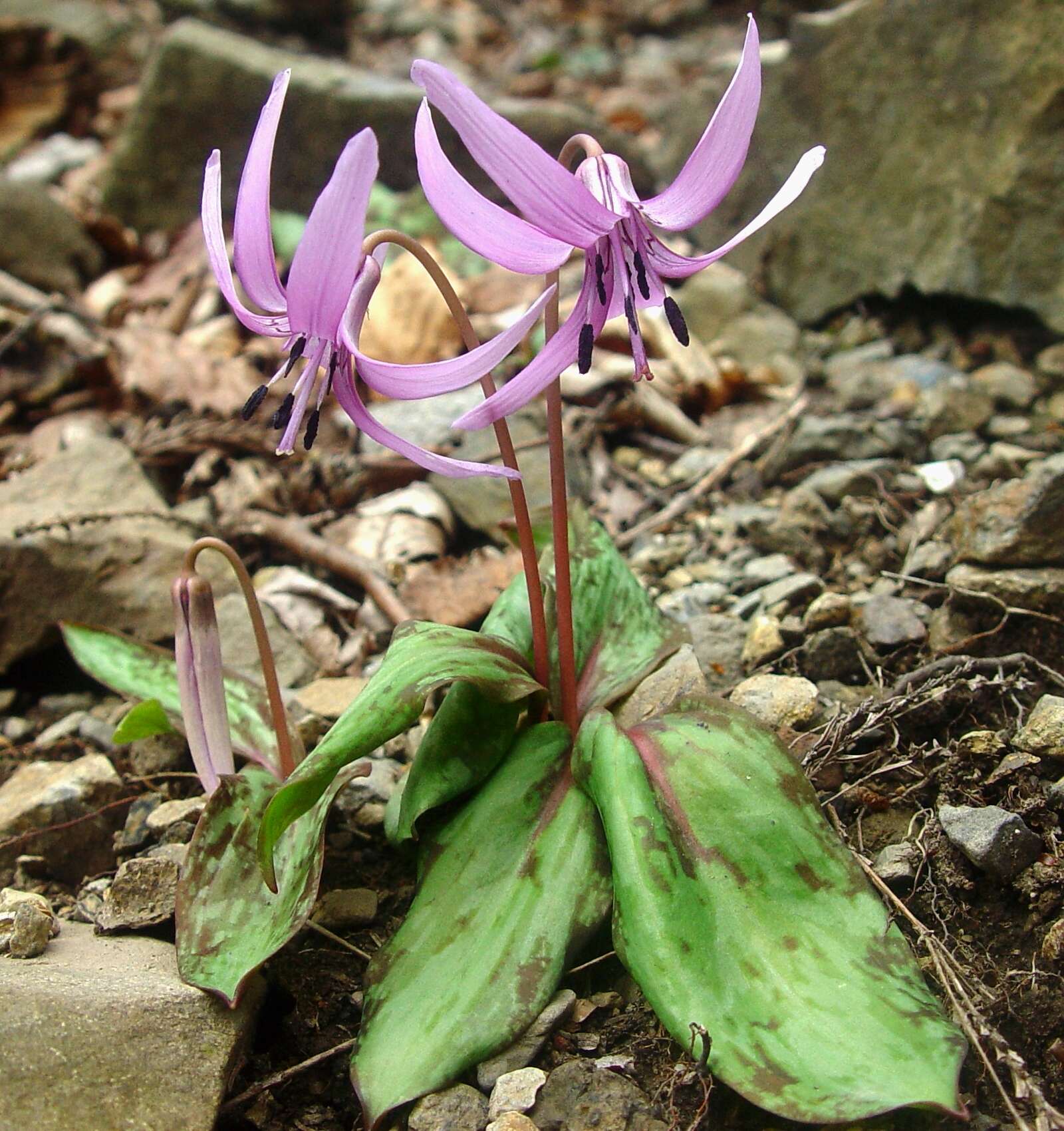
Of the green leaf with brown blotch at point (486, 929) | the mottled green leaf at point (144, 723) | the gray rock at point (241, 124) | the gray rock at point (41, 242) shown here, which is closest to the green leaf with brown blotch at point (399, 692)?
the green leaf with brown blotch at point (486, 929)

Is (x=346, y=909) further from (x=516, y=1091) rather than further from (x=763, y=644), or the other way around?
(x=763, y=644)

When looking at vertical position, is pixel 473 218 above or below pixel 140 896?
above

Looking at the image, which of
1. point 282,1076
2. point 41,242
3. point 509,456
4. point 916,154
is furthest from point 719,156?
point 41,242

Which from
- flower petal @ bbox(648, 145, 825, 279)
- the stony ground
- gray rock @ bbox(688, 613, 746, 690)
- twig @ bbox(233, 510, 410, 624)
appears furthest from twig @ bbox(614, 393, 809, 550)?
flower petal @ bbox(648, 145, 825, 279)

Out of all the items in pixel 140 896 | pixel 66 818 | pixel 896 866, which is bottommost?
pixel 66 818

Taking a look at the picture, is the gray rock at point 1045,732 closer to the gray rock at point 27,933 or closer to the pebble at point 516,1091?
the pebble at point 516,1091

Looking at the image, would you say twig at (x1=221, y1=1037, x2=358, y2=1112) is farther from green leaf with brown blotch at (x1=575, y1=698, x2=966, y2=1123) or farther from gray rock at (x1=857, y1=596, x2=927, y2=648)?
gray rock at (x1=857, y1=596, x2=927, y2=648)
